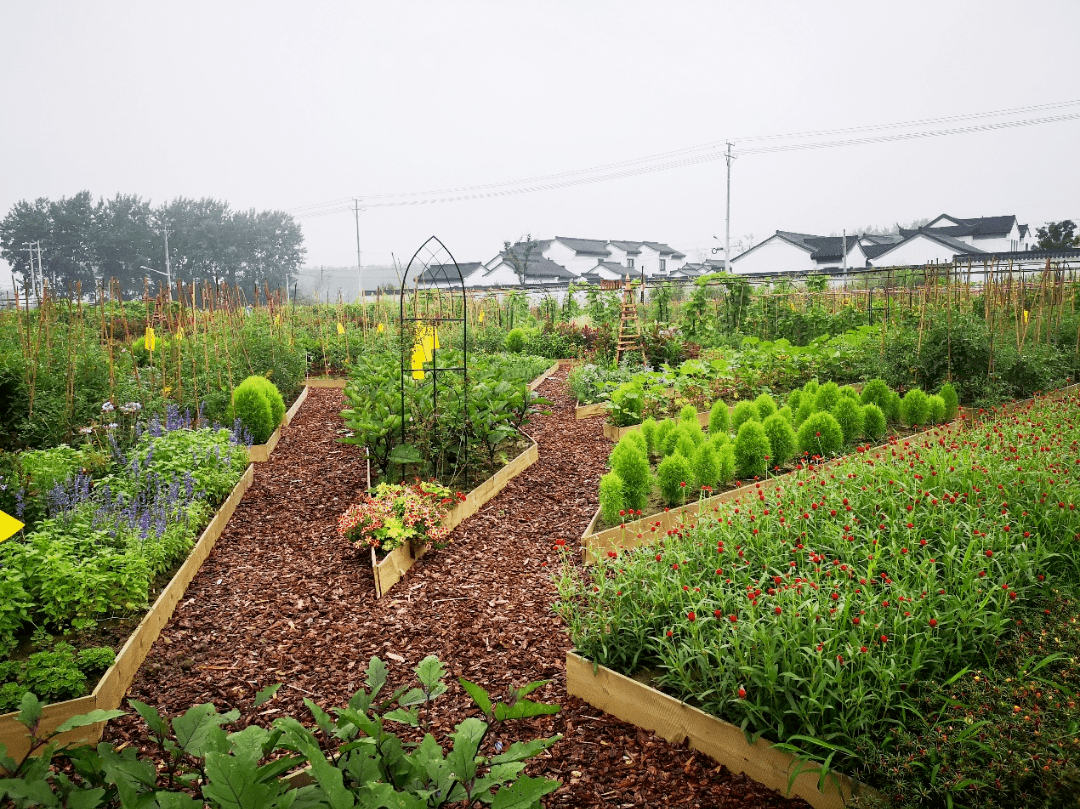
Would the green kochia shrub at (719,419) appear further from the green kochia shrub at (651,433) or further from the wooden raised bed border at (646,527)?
the wooden raised bed border at (646,527)

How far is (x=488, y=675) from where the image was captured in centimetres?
336

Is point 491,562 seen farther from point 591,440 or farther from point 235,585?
point 591,440

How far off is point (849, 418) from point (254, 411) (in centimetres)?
591

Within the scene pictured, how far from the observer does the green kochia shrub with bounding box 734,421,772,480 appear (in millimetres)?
5543

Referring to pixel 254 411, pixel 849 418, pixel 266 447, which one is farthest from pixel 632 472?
pixel 254 411

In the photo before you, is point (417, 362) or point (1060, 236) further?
point (1060, 236)

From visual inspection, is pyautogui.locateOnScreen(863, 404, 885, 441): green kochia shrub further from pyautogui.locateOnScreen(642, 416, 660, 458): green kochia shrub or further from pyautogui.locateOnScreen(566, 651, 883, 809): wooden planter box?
pyautogui.locateOnScreen(566, 651, 883, 809): wooden planter box

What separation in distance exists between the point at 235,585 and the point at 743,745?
325cm

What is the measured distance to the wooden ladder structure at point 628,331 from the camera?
38.9 ft

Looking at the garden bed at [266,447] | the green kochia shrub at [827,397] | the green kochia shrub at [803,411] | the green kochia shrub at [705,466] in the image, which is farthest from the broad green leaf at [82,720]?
the green kochia shrub at [827,397]

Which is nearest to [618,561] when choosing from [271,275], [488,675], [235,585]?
[488,675]

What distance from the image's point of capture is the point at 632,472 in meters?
4.93

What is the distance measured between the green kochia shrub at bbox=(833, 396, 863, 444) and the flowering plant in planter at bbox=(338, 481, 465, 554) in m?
3.93

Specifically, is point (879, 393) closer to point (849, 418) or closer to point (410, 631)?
point (849, 418)
